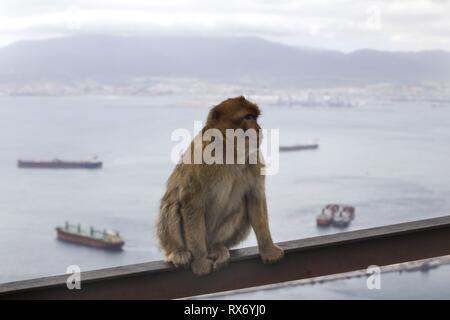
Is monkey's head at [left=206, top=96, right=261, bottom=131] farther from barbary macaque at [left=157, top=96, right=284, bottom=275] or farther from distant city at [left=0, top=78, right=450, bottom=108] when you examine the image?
distant city at [left=0, top=78, right=450, bottom=108]

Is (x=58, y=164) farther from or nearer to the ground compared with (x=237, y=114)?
farther from the ground

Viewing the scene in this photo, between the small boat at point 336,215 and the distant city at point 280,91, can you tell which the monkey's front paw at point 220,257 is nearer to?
the small boat at point 336,215

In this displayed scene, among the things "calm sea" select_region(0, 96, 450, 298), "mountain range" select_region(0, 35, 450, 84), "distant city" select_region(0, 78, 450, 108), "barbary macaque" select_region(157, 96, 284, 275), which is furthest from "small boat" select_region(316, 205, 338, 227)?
"barbary macaque" select_region(157, 96, 284, 275)

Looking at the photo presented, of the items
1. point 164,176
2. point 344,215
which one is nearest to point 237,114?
point 344,215

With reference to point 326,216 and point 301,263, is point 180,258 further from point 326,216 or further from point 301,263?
point 326,216

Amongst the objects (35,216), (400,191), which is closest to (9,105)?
(35,216)

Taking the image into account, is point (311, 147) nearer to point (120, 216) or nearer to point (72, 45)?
point (120, 216)

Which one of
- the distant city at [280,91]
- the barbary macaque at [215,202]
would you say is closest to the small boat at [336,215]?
the distant city at [280,91]
